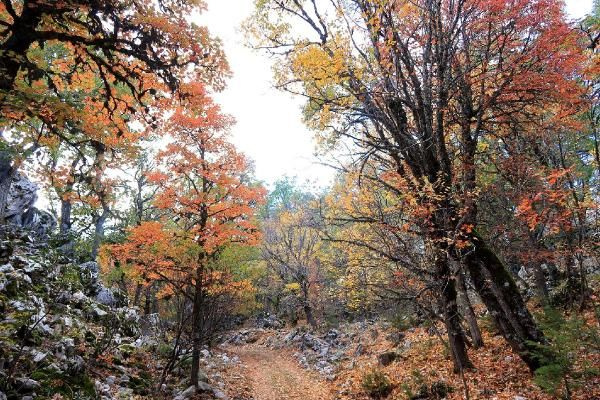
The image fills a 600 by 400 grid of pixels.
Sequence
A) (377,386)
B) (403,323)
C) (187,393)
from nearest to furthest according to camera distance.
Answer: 1. (377,386)
2. (187,393)
3. (403,323)

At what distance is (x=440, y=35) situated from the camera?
633cm

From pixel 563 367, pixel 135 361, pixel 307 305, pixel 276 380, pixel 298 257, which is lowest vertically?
pixel 276 380

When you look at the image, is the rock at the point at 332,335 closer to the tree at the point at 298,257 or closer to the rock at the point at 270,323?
the tree at the point at 298,257

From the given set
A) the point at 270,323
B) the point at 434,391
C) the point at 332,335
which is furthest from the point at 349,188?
the point at 270,323

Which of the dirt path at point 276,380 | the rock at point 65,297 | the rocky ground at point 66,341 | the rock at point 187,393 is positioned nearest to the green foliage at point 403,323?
the dirt path at point 276,380

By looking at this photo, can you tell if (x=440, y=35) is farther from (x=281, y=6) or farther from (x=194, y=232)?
(x=194, y=232)

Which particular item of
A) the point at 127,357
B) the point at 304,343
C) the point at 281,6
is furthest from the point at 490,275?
the point at 304,343

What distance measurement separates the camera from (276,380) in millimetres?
13055

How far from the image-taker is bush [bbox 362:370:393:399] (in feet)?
27.6

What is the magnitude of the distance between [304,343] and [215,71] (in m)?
15.9

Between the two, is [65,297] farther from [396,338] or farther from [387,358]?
[396,338]

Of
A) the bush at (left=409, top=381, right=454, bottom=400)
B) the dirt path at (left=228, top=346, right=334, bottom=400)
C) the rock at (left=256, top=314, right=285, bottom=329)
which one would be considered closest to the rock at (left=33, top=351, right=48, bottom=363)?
the dirt path at (left=228, top=346, right=334, bottom=400)

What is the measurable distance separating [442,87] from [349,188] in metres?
4.04

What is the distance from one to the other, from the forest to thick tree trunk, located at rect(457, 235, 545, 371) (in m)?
0.04
